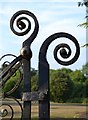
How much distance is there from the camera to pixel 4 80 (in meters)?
2.11

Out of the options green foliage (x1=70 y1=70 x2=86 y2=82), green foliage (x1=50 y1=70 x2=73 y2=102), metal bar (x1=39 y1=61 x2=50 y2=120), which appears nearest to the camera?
metal bar (x1=39 y1=61 x2=50 y2=120)

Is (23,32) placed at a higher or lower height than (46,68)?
higher

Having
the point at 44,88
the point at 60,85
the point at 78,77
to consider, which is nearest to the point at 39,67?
the point at 44,88

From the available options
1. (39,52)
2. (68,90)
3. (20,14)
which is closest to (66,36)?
(39,52)

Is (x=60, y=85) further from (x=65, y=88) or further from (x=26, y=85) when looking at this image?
(x=26, y=85)

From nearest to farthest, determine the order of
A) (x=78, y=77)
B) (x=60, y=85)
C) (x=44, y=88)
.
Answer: (x=44, y=88)
(x=60, y=85)
(x=78, y=77)

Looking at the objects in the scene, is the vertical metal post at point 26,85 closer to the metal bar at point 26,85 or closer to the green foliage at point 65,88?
the metal bar at point 26,85

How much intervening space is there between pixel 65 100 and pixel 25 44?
14937 millimetres

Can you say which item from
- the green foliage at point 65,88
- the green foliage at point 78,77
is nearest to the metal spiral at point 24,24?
the green foliage at point 65,88

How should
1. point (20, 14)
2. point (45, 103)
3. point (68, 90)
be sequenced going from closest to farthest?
point (45, 103)
point (20, 14)
point (68, 90)

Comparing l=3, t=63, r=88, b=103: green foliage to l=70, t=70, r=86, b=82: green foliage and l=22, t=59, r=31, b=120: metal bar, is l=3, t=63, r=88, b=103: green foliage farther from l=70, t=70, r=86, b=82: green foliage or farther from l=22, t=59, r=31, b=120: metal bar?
l=22, t=59, r=31, b=120: metal bar

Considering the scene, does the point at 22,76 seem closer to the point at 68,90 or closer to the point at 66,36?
the point at 66,36

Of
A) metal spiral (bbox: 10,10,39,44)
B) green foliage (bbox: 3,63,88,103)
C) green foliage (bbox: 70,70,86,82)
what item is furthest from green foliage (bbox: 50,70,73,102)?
metal spiral (bbox: 10,10,39,44)

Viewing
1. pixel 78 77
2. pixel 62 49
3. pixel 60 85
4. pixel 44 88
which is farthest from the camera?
pixel 78 77
